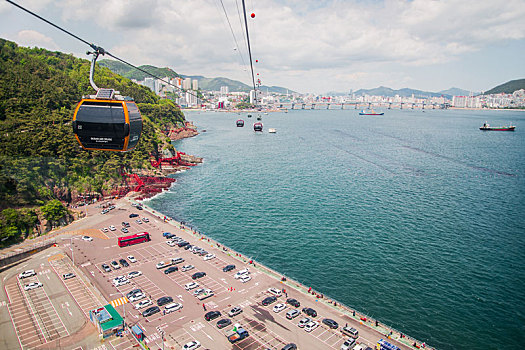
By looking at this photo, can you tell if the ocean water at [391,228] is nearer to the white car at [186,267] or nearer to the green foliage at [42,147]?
the white car at [186,267]

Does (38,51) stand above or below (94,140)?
above

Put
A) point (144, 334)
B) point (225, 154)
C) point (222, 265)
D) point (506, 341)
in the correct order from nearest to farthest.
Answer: point (144, 334), point (506, 341), point (222, 265), point (225, 154)

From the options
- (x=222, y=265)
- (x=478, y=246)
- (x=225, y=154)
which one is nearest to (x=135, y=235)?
(x=222, y=265)

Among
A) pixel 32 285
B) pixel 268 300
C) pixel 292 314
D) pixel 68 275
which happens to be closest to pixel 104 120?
pixel 268 300

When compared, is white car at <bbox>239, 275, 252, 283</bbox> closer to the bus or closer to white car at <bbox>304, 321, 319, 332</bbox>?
white car at <bbox>304, 321, 319, 332</bbox>

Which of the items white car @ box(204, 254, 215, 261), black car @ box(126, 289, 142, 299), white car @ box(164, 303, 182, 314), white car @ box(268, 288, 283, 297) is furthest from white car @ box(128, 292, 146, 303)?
white car @ box(268, 288, 283, 297)

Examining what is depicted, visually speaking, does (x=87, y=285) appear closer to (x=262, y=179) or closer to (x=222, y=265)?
(x=222, y=265)
